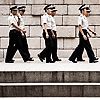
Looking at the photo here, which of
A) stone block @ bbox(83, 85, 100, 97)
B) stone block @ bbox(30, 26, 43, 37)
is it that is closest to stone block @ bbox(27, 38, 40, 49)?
stone block @ bbox(30, 26, 43, 37)

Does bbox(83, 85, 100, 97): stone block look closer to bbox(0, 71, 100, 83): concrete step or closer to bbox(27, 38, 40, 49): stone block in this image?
bbox(0, 71, 100, 83): concrete step

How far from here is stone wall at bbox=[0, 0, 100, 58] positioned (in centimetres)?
1298

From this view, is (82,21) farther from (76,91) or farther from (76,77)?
(76,91)

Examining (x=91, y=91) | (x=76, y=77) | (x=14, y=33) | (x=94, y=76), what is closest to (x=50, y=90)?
(x=76, y=77)

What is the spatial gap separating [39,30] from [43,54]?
2715 millimetres

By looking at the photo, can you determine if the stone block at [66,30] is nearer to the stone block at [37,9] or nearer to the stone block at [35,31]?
the stone block at [35,31]

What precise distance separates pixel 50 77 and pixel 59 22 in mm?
A: 5303

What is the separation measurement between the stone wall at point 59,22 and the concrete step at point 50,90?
214 inches

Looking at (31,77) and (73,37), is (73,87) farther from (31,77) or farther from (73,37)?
(73,37)

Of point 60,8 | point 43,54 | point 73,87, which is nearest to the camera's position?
point 73,87

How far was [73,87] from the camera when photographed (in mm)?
7559

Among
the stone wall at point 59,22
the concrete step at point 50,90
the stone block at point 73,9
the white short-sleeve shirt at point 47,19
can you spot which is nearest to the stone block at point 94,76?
the concrete step at point 50,90

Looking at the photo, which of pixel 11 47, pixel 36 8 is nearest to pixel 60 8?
pixel 36 8

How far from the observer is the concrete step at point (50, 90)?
755 centimetres
